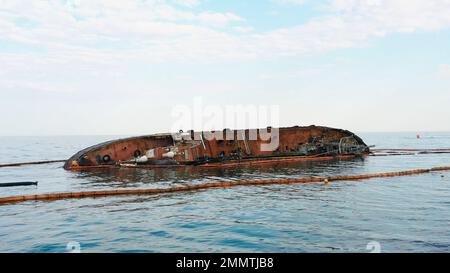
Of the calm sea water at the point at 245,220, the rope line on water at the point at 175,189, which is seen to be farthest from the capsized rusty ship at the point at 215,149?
the rope line on water at the point at 175,189

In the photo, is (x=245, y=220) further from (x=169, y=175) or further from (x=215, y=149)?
(x=215, y=149)

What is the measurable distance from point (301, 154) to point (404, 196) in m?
28.0

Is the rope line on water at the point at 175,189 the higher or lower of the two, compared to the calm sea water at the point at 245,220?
higher

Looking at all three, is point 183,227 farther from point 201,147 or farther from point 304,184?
point 201,147

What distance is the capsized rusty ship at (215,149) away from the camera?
4522cm

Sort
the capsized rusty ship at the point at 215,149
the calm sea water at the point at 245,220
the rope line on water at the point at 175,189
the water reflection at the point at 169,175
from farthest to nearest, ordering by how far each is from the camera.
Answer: the capsized rusty ship at the point at 215,149
the water reflection at the point at 169,175
the rope line on water at the point at 175,189
the calm sea water at the point at 245,220

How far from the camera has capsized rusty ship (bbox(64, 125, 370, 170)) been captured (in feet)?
148

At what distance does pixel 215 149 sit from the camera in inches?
1886

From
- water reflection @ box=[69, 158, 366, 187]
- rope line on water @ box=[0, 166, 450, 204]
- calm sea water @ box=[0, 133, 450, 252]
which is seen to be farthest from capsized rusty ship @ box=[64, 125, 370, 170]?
rope line on water @ box=[0, 166, 450, 204]

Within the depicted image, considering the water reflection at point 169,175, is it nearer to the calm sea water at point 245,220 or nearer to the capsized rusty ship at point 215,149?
the capsized rusty ship at point 215,149

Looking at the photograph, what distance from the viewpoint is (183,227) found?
17203 mm

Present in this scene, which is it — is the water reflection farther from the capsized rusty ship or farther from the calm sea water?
the calm sea water

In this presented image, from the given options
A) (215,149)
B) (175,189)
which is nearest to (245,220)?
(175,189)
